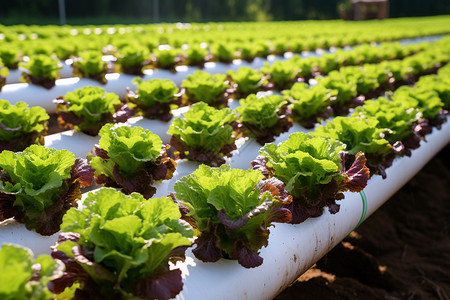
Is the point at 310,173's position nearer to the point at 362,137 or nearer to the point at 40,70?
the point at 362,137

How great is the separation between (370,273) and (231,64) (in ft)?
16.3

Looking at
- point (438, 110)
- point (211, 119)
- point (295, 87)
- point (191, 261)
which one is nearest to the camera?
point (191, 261)

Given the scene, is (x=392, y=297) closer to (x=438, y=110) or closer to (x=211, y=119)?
(x=211, y=119)

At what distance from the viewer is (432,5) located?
48.4 metres

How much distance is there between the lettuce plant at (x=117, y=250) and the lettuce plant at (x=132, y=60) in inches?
176

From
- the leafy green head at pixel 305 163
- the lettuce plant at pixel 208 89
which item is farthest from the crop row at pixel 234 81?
the leafy green head at pixel 305 163

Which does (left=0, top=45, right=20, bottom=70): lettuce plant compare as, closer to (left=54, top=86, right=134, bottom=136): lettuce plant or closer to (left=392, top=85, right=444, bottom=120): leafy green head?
(left=54, top=86, right=134, bottom=136): lettuce plant

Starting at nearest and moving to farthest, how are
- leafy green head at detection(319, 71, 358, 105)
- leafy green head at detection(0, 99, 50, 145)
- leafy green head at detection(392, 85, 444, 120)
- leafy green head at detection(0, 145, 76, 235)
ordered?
leafy green head at detection(0, 145, 76, 235) < leafy green head at detection(0, 99, 50, 145) < leafy green head at detection(392, 85, 444, 120) < leafy green head at detection(319, 71, 358, 105)

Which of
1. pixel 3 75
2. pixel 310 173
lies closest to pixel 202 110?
pixel 310 173

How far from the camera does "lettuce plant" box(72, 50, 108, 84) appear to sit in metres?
5.39

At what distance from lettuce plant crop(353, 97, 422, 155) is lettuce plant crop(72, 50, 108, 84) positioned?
10.6ft

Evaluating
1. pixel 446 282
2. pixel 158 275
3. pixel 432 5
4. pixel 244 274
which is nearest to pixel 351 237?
pixel 446 282

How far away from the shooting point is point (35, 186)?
2.24 meters

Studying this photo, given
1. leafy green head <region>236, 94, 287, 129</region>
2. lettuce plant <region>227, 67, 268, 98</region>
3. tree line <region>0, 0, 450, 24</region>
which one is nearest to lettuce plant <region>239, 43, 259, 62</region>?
lettuce plant <region>227, 67, 268, 98</region>
